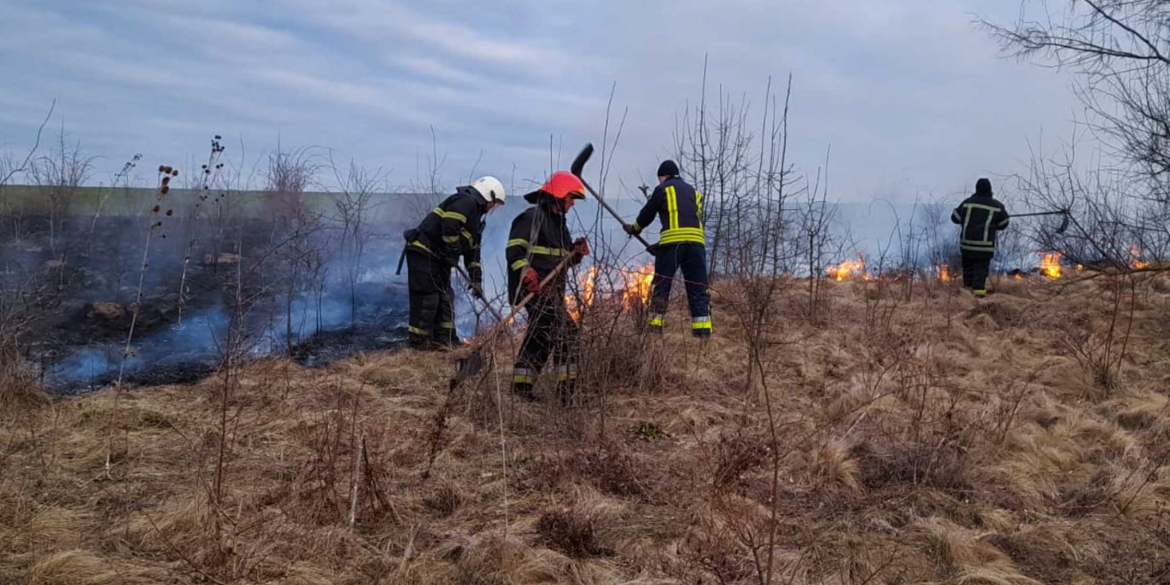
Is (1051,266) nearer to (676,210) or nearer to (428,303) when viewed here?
(676,210)

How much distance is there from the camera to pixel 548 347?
19.0ft

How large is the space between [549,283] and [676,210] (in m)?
2.65

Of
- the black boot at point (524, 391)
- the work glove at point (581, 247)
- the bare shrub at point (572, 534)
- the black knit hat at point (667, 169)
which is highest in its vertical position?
the black knit hat at point (667, 169)

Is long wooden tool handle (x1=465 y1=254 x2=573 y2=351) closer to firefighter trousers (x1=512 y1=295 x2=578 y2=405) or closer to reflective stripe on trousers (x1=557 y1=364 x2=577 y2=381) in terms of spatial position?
firefighter trousers (x1=512 y1=295 x2=578 y2=405)

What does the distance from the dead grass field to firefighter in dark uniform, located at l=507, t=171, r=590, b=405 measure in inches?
11.9

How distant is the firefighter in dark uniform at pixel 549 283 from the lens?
17.7 ft

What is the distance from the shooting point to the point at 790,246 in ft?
32.6

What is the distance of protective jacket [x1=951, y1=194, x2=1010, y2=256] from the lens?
10922mm

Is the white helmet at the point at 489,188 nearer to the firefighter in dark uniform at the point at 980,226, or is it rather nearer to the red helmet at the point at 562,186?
the red helmet at the point at 562,186

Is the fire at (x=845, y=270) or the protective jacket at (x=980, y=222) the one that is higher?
the protective jacket at (x=980, y=222)

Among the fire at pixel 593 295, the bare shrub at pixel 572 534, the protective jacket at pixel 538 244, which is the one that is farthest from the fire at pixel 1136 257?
the bare shrub at pixel 572 534

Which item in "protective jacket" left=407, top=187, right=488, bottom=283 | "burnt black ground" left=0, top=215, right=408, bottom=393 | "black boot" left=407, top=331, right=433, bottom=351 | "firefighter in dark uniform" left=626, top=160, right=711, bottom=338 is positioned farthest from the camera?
"black boot" left=407, top=331, right=433, bottom=351

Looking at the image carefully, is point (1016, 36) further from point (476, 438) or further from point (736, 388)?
point (476, 438)

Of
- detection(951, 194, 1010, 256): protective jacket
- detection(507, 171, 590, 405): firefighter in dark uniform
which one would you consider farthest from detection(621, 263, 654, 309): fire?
detection(951, 194, 1010, 256): protective jacket
